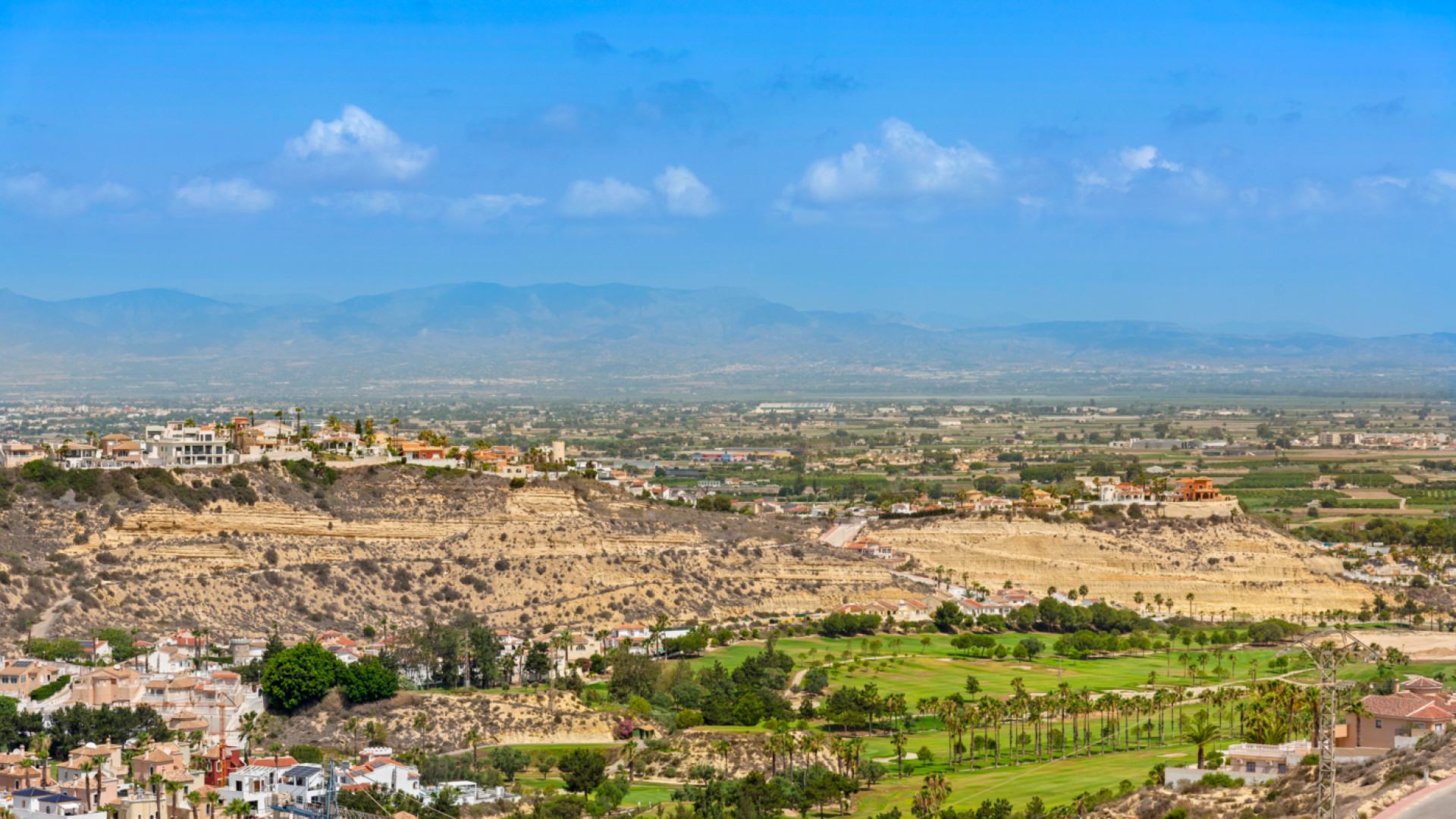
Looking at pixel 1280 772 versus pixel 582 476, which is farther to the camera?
pixel 582 476

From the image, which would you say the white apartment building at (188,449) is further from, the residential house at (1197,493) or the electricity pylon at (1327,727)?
the electricity pylon at (1327,727)

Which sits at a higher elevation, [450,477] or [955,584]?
[450,477]

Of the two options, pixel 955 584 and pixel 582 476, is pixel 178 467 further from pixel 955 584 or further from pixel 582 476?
pixel 955 584

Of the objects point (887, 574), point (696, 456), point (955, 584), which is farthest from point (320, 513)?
point (696, 456)

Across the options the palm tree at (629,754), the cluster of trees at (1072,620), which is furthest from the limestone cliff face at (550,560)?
the palm tree at (629,754)

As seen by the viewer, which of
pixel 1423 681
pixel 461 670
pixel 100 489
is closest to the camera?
pixel 1423 681
